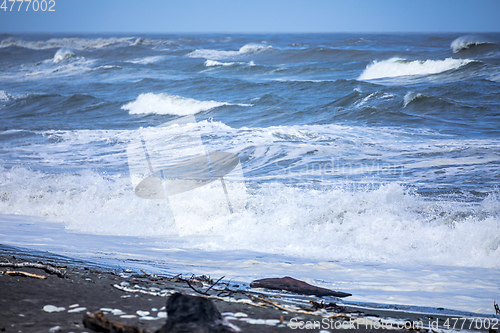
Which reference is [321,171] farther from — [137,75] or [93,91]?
[137,75]

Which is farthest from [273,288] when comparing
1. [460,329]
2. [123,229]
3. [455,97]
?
[455,97]

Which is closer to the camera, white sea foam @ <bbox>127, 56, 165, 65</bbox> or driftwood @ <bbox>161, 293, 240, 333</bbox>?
driftwood @ <bbox>161, 293, 240, 333</bbox>

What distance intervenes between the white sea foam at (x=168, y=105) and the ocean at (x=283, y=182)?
0.32 feet

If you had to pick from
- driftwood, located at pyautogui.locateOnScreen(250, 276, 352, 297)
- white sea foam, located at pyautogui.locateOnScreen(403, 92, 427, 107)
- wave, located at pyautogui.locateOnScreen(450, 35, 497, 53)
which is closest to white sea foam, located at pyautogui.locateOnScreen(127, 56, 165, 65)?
wave, located at pyautogui.locateOnScreen(450, 35, 497, 53)

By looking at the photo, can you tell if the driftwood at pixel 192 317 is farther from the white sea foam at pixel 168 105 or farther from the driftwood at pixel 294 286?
the white sea foam at pixel 168 105

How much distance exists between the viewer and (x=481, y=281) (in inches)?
161

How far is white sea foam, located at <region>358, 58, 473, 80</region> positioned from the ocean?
189mm

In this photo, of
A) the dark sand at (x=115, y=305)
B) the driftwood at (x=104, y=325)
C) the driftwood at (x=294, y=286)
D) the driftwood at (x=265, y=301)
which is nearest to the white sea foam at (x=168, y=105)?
the driftwood at (x=294, y=286)

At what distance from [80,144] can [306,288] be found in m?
11.3

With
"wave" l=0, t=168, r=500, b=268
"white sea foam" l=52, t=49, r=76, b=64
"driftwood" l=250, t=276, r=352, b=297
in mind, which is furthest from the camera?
"white sea foam" l=52, t=49, r=76, b=64

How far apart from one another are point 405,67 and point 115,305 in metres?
23.1

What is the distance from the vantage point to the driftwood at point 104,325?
2.00m

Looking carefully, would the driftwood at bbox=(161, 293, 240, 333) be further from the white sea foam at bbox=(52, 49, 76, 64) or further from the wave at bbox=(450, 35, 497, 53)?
the white sea foam at bbox=(52, 49, 76, 64)

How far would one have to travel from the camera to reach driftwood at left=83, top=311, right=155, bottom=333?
6.56ft
